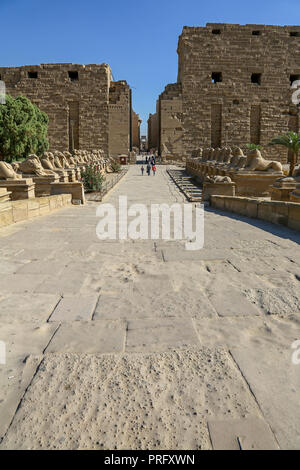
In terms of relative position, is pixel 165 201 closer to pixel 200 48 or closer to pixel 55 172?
pixel 55 172

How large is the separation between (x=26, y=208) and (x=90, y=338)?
4492mm

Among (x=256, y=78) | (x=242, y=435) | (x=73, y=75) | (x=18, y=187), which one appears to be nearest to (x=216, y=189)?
(x=18, y=187)

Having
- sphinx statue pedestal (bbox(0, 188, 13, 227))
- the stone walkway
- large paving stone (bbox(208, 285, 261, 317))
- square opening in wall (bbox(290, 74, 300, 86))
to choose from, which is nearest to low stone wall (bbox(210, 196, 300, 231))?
the stone walkway

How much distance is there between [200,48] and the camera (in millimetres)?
27094

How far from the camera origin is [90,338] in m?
2.31

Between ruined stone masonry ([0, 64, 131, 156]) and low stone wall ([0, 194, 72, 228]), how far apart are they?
69.8 feet

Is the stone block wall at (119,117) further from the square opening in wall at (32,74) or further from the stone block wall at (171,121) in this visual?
the square opening in wall at (32,74)

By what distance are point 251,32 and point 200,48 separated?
4.35 meters

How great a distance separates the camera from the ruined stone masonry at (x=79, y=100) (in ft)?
90.8

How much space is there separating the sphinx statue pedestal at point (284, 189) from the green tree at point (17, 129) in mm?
19195

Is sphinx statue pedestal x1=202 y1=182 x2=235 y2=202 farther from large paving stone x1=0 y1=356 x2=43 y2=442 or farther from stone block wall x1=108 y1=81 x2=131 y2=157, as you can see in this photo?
stone block wall x1=108 y1=81 x2=131 y2=157

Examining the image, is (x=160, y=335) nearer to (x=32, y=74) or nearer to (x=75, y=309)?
(x=75, y=309)

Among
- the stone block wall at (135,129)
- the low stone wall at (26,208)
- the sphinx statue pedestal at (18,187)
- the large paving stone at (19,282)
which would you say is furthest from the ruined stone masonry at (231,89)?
the large paving stone at (19,282)

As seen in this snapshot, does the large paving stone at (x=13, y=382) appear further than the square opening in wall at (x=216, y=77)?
No
